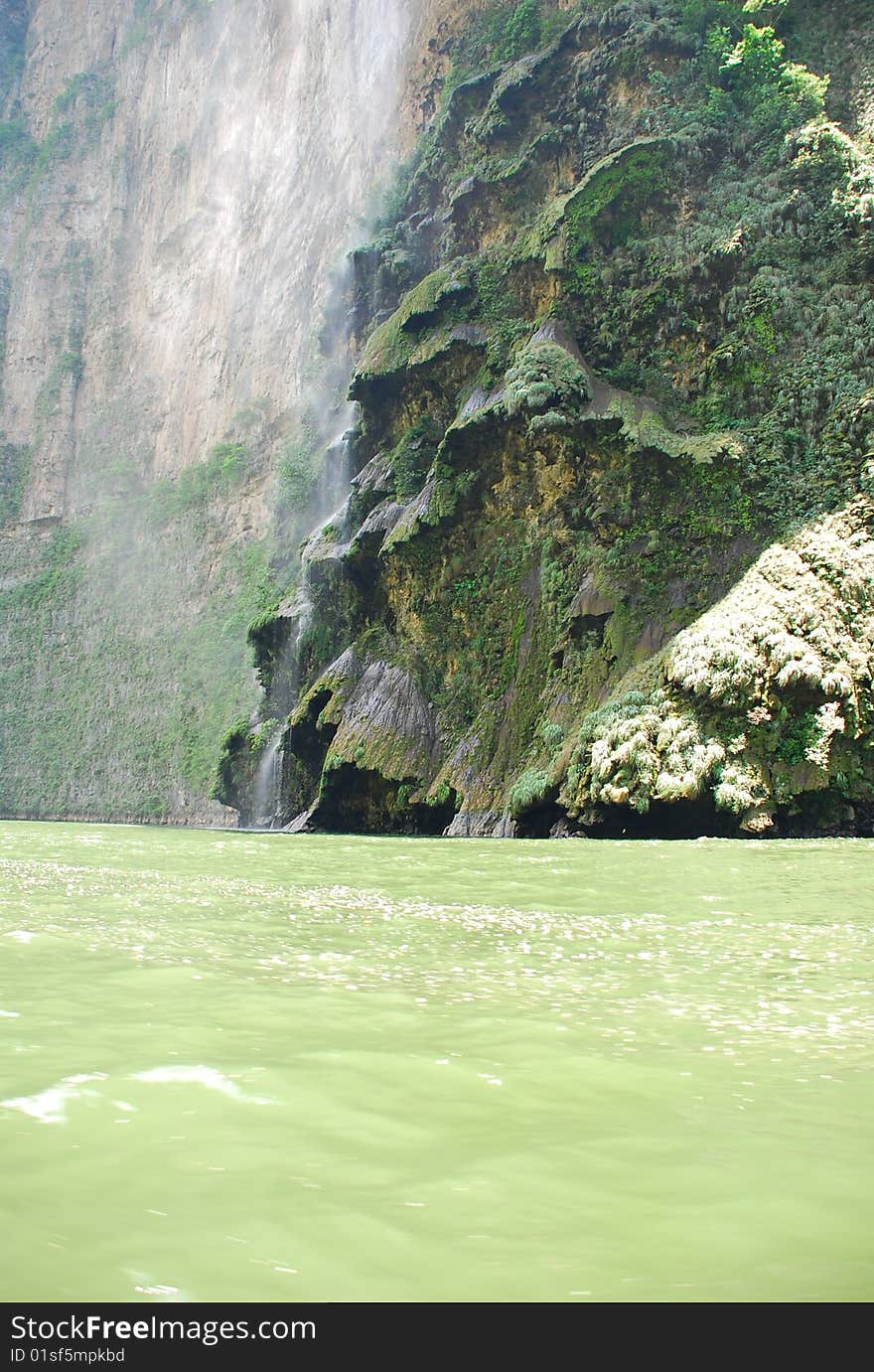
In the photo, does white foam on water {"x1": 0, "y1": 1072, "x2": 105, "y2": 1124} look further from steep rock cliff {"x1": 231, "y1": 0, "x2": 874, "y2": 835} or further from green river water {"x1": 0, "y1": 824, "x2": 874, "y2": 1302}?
steep rock cliff {"x1": 231, "y1": 0, "x2": 874, "y2": 835}

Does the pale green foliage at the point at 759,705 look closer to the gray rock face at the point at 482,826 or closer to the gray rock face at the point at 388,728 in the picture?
the gray rock face at the point at 482,826

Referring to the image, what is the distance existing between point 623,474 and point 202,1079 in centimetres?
2113

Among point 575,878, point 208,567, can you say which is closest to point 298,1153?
point 575,878

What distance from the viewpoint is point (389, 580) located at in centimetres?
2767

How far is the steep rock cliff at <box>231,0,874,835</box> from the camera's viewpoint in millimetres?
17984

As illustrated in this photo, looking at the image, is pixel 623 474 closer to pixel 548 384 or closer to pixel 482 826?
pixel 548 384

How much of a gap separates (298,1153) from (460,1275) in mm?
729

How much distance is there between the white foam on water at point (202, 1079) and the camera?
9.92ft

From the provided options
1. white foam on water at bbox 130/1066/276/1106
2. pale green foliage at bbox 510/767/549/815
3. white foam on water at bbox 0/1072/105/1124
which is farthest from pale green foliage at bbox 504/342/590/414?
white foam on water at bbox 0/1072/105/1124

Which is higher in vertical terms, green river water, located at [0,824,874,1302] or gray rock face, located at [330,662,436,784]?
gray rock face, located at [330,662,436,784]

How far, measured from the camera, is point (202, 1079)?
3.21m

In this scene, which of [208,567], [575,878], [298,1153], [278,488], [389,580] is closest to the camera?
[298,1153]

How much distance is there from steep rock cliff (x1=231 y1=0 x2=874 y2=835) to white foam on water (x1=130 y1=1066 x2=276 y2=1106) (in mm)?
14724

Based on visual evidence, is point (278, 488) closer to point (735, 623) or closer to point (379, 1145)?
point (735, 623)
